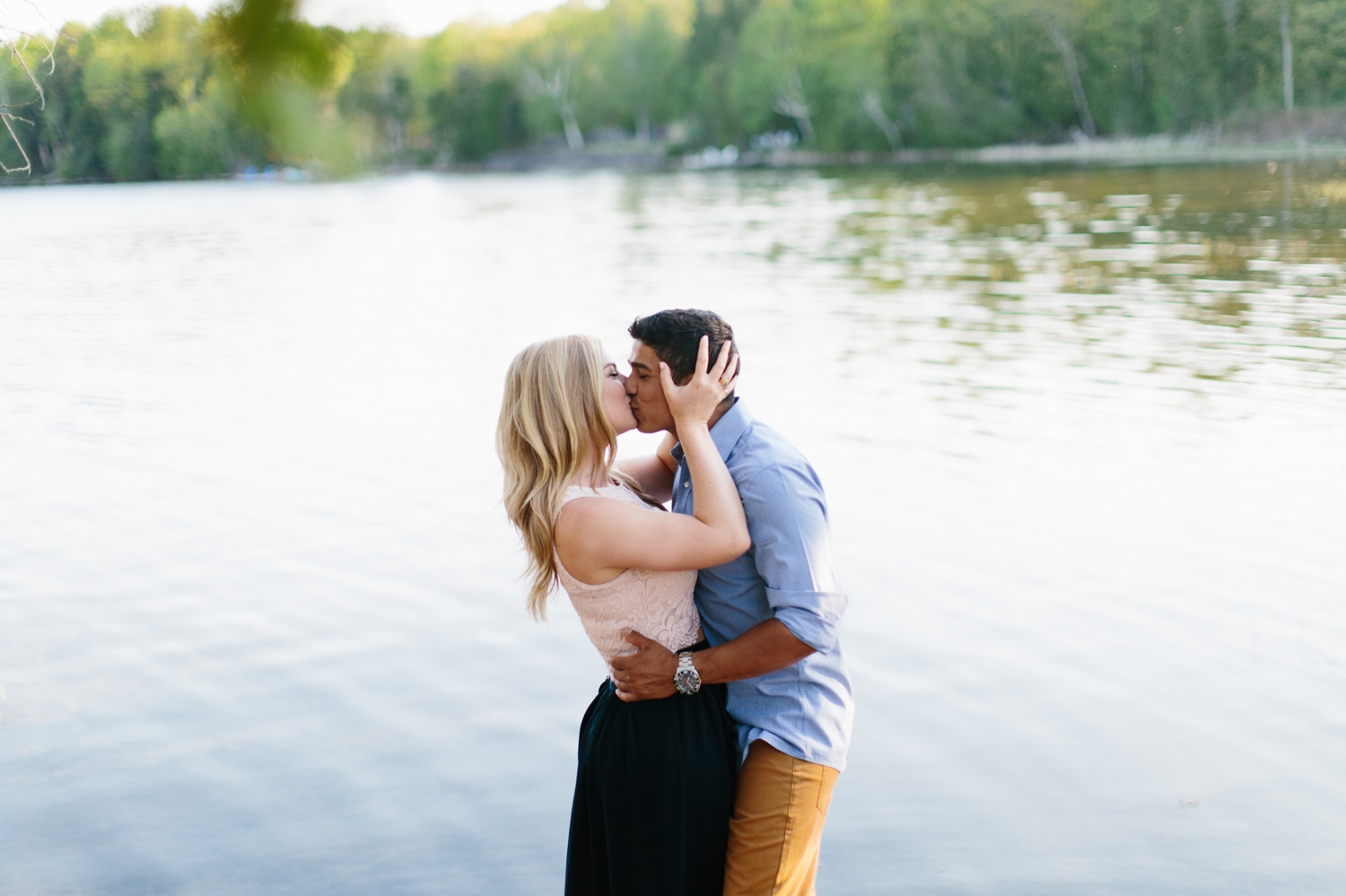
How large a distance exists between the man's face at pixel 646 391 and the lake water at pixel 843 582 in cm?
92

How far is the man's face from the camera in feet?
8.53

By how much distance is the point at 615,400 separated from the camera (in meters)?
2.65

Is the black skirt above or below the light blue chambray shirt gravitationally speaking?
below

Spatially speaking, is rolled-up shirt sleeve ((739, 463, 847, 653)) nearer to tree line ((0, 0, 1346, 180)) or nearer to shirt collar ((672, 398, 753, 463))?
shirt collar ((672, 398, 753, 463))

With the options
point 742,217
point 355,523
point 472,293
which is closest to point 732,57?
point 742,217

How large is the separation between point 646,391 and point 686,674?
2.03 ft

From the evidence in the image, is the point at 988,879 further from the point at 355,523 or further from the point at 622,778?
the point at 355,523

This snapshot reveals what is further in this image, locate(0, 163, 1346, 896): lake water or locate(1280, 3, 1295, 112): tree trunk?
locate(1280, 3, 1295, 112): tree trunk

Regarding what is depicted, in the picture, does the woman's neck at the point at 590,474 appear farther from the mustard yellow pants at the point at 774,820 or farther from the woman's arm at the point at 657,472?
the mustard yellow pants at the point at 774,820

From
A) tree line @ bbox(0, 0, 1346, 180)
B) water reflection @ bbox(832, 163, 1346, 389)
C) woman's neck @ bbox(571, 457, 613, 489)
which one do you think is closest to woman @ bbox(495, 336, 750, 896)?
woman's neck @ bbox(571, 457, 613, 489)

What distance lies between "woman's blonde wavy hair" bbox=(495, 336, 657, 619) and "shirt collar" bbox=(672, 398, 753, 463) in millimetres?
229

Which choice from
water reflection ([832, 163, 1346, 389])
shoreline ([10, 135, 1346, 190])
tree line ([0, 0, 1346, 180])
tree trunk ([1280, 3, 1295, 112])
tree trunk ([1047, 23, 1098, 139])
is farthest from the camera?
tree trunk ([1047, 23, 1098, 139])

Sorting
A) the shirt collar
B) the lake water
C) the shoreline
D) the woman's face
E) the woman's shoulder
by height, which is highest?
the shoreline

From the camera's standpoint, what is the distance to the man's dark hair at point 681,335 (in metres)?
2.53
